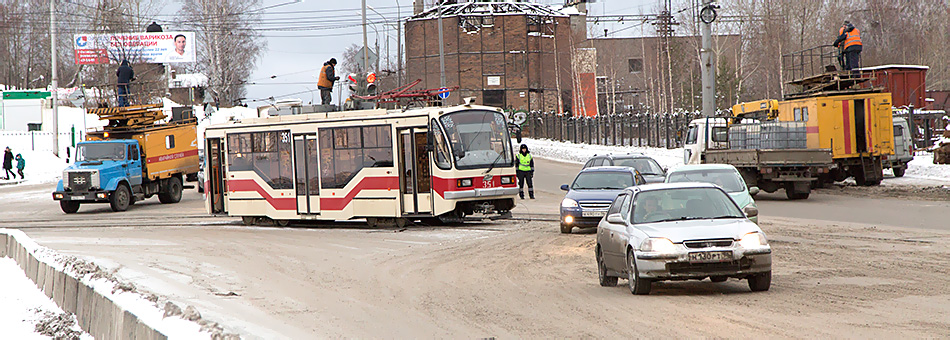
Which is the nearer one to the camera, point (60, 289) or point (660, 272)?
point (660, 272)

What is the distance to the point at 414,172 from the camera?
2150 cm

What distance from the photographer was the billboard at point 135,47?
8331cm

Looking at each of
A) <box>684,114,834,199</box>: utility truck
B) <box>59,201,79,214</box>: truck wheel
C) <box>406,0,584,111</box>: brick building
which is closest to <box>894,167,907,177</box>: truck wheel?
<box>684,114,834,199</box>: utility truck

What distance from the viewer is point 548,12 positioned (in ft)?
269

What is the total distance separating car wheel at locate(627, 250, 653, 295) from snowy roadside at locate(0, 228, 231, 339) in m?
4.84

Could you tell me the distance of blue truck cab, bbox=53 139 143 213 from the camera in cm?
3047

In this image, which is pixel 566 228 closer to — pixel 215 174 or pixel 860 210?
pixel 860 210

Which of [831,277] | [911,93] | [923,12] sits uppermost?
[923,12]

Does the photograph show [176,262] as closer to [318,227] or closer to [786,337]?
[318,227]

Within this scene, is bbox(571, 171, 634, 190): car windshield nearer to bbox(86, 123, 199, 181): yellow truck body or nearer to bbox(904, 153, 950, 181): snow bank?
bbox(904, 153, 950, 181): snow bank

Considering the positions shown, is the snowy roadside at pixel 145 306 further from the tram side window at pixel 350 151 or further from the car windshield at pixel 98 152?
the car windshield at pixel 98 152

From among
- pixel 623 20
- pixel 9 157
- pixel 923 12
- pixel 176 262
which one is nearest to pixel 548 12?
pixel 623 20

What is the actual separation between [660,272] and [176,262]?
8.76 metres

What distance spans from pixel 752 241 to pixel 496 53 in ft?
228
